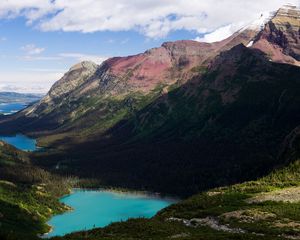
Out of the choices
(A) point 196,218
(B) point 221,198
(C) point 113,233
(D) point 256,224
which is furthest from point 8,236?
(B) point 221,198

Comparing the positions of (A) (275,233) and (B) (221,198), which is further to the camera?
(B) (221,198)

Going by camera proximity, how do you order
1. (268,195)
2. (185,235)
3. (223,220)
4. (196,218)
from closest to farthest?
(185,235), (223,220), (196,218), (268,195)

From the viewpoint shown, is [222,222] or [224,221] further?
[224,221]

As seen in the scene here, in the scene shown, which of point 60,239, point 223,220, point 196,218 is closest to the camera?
point 60,239

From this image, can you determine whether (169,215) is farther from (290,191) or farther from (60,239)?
(60,239)

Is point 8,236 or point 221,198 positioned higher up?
point 8,236

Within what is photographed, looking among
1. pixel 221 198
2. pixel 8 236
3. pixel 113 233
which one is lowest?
pixel 221 198

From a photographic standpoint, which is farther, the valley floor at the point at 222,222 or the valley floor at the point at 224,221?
the valley floor at the point at 224,221

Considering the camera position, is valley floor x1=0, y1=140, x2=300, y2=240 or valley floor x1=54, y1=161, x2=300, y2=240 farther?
valley floor x1=54, y1=161, x2=300, y2=240

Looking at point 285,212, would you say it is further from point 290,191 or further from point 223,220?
point 290,191
